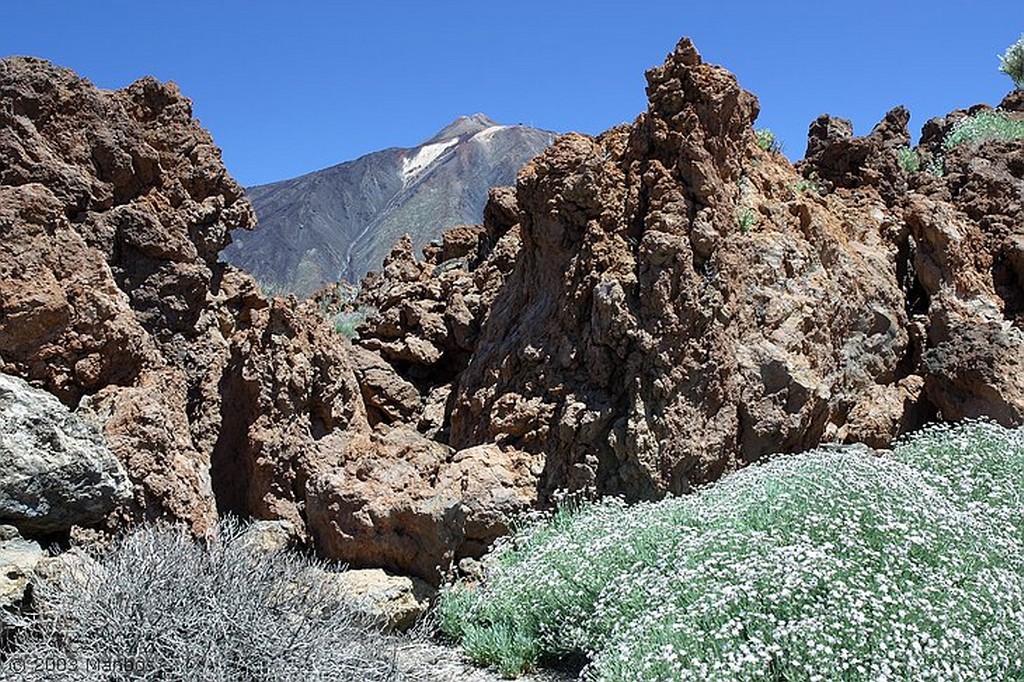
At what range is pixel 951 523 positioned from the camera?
15.6 feet

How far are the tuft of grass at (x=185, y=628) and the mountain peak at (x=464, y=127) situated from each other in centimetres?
5149

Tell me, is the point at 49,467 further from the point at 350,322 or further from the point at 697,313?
the point at 697,313

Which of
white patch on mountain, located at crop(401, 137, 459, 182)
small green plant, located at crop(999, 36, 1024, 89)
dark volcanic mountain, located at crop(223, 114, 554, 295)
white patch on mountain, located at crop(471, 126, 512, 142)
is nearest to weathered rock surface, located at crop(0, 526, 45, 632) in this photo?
small green plant, located at crop(999, 36, 1024, 89)

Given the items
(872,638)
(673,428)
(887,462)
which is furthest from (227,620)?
(887,462)

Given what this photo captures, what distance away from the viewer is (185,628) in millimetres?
3883

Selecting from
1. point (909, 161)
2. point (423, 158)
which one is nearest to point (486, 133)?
point (423, 158)

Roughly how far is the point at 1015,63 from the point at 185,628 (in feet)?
45.3

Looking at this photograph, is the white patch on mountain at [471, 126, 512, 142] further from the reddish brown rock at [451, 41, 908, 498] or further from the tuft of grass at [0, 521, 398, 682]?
the tuft of grass at [0, 521, 398, 682]

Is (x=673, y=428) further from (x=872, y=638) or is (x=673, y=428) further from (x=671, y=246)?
(x=872, y=638)

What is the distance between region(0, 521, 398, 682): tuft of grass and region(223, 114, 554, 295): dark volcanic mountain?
93.3ft

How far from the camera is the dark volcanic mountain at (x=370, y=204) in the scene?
125 ft

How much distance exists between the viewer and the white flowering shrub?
3.95 meters

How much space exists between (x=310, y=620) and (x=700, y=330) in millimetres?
3107

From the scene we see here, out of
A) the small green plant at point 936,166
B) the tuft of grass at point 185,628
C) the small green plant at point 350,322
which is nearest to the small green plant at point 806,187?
the small green plant at point 936,166
